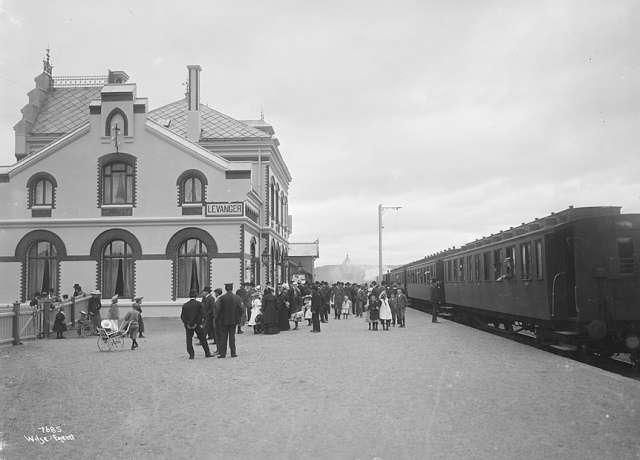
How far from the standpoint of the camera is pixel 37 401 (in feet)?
30.0

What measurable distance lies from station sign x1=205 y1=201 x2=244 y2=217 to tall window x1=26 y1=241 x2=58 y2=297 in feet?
23.1

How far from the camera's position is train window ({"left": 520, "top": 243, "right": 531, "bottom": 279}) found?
15.2m

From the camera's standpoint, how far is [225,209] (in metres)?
28.6

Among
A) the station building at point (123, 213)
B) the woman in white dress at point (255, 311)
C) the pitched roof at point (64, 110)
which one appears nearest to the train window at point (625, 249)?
the woman in white dress at point (255, 311)

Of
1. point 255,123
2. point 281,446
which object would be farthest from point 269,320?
point 255,123

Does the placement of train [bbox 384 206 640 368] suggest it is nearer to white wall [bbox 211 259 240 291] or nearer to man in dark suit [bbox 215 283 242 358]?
man in dark suit [bbox 215 283 242 358]

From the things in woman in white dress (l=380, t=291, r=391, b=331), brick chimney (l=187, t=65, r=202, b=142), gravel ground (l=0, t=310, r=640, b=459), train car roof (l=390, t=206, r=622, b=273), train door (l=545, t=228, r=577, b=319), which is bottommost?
gravel ground (l=0, t=310, r=640, b=459)

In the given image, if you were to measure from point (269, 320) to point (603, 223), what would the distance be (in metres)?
12.1

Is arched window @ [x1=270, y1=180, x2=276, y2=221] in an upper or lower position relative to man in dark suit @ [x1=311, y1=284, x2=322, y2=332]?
upper

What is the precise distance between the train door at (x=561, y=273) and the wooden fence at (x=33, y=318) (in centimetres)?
1438

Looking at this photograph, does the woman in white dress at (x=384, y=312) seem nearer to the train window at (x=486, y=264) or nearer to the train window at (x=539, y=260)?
the train window at (x=486, y=264)

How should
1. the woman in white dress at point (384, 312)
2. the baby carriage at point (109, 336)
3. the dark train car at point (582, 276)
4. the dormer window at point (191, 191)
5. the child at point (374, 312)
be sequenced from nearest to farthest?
1. the dark train car at point (582, 276)
2. the baby carriage at point (109, 336)
3. the woman in white dress at point (384, 312)
4. the child at point (374, 312)
5. the dormer window at point (191, 191)

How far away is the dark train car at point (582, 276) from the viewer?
40.1ft

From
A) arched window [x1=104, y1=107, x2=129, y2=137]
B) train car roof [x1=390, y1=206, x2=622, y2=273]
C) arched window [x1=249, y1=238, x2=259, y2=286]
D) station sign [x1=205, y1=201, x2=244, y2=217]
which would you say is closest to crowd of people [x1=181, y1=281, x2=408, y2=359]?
arched window [x1=249, y1=238, x2=259, y2=286]
